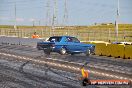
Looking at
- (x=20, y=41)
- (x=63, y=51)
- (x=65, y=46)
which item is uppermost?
(x=65, y=46)

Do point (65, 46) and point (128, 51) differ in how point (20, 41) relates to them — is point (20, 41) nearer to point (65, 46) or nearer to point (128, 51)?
point (65, 46)

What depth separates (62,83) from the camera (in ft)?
40.0

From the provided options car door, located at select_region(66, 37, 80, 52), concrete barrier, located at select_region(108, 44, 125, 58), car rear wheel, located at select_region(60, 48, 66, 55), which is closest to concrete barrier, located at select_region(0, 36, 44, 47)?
car door, located at select_region(66, 37, 80, 52)

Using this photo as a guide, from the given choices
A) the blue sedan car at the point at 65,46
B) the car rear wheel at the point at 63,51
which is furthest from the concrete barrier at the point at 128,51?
the car rear wheel at the point at 63,51

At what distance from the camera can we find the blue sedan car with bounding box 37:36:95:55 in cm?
2739

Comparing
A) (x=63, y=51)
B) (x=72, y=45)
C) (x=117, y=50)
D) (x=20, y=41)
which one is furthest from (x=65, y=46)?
(x=20, y=41)

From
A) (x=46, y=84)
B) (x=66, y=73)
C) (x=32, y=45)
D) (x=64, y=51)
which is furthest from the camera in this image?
(x=32, y=45)

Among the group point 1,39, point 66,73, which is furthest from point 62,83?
point 1,39

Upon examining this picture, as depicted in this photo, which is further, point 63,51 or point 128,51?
point 63,51

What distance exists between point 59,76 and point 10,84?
2614 millimetres

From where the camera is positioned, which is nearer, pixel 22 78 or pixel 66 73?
pixel 22 78

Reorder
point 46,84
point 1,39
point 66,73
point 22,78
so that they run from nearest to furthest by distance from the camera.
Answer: point 46,84 → point 22,78 → point 66,73 → point 1,39

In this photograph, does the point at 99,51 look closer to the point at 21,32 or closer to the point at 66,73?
the point at 66,73

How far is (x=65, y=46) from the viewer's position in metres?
27.6
